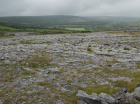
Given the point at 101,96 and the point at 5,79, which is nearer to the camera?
the point at 101,96

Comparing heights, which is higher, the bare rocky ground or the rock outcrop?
the rock outcrop

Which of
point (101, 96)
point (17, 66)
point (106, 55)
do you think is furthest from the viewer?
point (106, 55)

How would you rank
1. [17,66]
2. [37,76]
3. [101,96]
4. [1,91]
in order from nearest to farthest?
[101,96] < [1,91] < [37,76] < [17,66]

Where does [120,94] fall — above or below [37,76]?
above

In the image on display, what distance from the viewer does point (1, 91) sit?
10.5 metres

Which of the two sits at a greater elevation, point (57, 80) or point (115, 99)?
point (115, 99)

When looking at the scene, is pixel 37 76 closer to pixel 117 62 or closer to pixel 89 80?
pixel 89 80

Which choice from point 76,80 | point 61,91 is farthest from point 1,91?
point 76,80

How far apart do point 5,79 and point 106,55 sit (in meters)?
18.5

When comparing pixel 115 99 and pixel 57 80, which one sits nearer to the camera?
pixel 115 99

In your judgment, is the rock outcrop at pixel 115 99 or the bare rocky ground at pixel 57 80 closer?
the rock outcrop at pixel 115 99

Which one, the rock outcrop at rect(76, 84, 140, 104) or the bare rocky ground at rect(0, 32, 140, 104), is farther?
the bare rocky ground at rect(0, 32, 140, 104)

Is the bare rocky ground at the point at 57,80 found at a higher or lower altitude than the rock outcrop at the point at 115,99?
lower

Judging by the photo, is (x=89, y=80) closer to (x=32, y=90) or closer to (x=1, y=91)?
(x=32, y=90)
